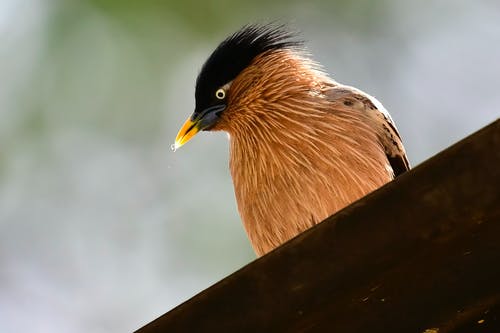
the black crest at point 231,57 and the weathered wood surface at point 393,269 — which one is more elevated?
the black crest at point 231,57

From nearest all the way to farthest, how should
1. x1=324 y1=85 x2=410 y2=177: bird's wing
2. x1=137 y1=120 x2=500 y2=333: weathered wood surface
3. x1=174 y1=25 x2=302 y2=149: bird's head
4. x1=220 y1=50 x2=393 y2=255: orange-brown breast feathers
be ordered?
x1=137 y1=120 x2=500 y2=333: weathered wood surface → x1=220 y1=50 x2=393 y2=255: orange-brown breast feathers → x1=324 y1=85 x2=410 y2=177: bird's wing → x1=174 y1=25 x2=302 y2=149: bird's head

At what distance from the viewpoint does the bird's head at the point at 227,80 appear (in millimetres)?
5781

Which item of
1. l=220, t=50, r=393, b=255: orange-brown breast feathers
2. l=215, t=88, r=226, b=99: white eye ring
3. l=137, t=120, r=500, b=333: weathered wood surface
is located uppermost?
l=215, t=88, r=226, b=99: white eye ring

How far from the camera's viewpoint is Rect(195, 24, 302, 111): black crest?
5797 mm

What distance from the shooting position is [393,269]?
7.98ft

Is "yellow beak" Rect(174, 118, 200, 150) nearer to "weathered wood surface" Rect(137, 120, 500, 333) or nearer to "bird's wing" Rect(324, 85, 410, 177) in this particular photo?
"bird's wing" Rect(324, 85, 410, 177)

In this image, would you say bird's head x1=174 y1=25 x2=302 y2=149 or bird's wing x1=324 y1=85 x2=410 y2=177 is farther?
bird's head x1=174 y1=25 x2=302 y2=149

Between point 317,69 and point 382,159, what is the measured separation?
3.00ft

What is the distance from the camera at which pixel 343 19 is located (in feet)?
26.5

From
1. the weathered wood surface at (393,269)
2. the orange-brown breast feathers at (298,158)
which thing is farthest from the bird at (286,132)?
the weathered wood surface at (393,269)

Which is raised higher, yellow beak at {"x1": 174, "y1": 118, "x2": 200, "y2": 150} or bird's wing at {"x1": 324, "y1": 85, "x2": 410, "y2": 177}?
yellow beak at {"x1": 174, "y1": 118, "x2": 200, "y2": 150}

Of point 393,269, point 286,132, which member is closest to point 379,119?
point 286,132

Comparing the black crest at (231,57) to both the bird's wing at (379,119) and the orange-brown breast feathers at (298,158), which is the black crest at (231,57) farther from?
the bird's wing at (379,119)

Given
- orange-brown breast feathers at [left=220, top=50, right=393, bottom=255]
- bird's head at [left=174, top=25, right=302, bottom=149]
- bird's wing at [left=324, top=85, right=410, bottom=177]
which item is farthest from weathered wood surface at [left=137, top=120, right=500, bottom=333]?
bird's head at [left=174, top=25, right=302, bottom=149]
